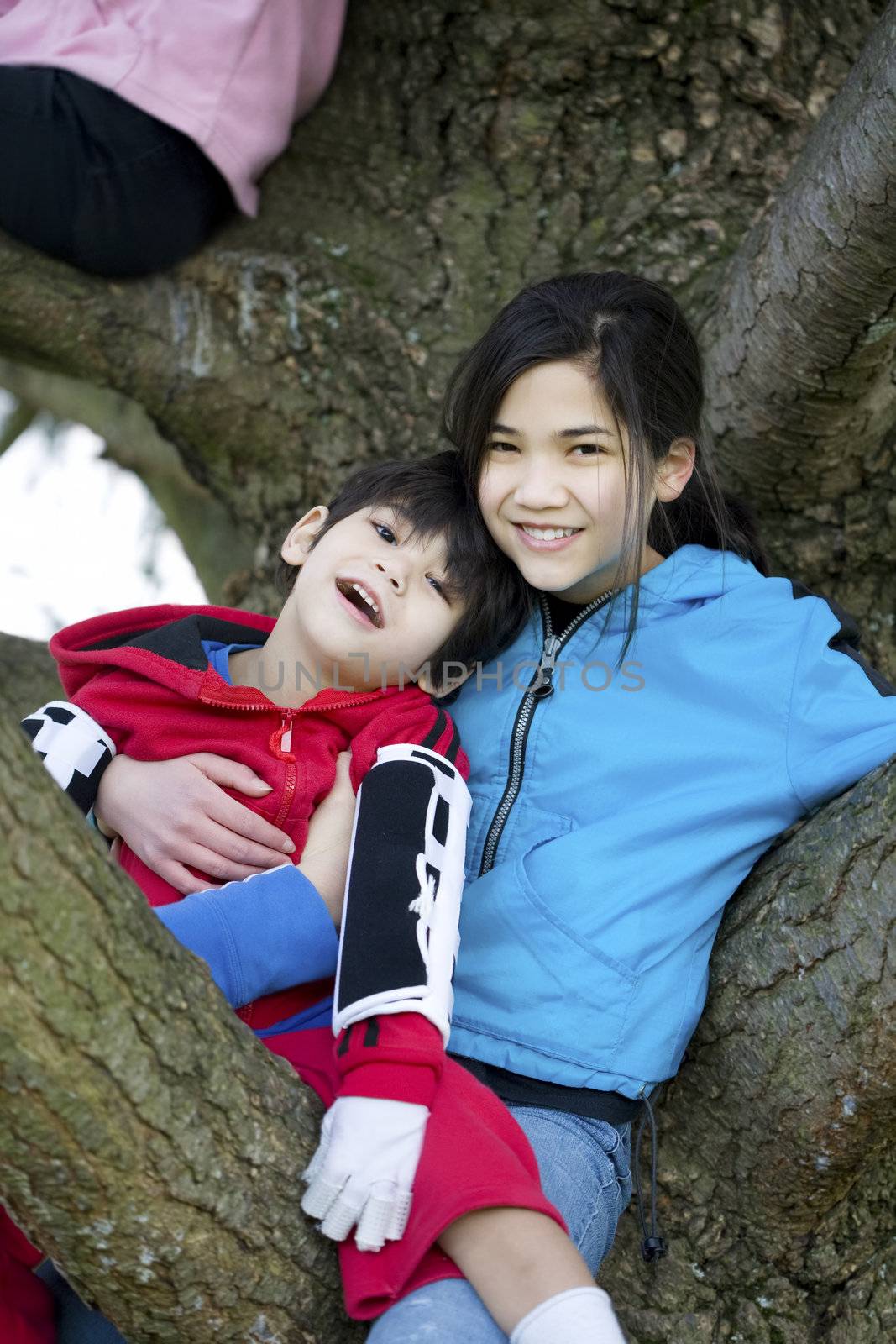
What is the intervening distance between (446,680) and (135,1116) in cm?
99

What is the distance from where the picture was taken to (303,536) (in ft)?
7.10

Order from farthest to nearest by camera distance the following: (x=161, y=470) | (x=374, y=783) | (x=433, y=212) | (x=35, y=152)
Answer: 1. (x=161, y=470)
2. (x=433, y=212)
3. (x=35, y=152)
4. (x=374, y=783)

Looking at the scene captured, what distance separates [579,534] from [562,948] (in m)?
0.62

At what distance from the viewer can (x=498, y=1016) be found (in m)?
1.85

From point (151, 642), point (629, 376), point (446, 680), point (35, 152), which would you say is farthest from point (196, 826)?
point (35, 152)

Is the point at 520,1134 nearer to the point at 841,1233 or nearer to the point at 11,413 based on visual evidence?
the point at 841,1233

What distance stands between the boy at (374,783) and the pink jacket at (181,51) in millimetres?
882

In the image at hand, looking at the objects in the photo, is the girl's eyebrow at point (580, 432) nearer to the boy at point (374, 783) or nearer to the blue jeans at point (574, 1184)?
the boy at point (374, 783)

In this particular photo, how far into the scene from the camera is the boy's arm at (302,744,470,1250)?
138 centimetres

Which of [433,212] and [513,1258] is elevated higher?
[433,212]

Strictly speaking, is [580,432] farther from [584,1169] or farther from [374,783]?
[584,1169]

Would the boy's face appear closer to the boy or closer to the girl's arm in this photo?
the boy

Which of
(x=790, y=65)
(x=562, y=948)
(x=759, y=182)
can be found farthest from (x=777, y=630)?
(x=790, y=65)

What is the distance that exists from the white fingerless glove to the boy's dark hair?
2.59ft
